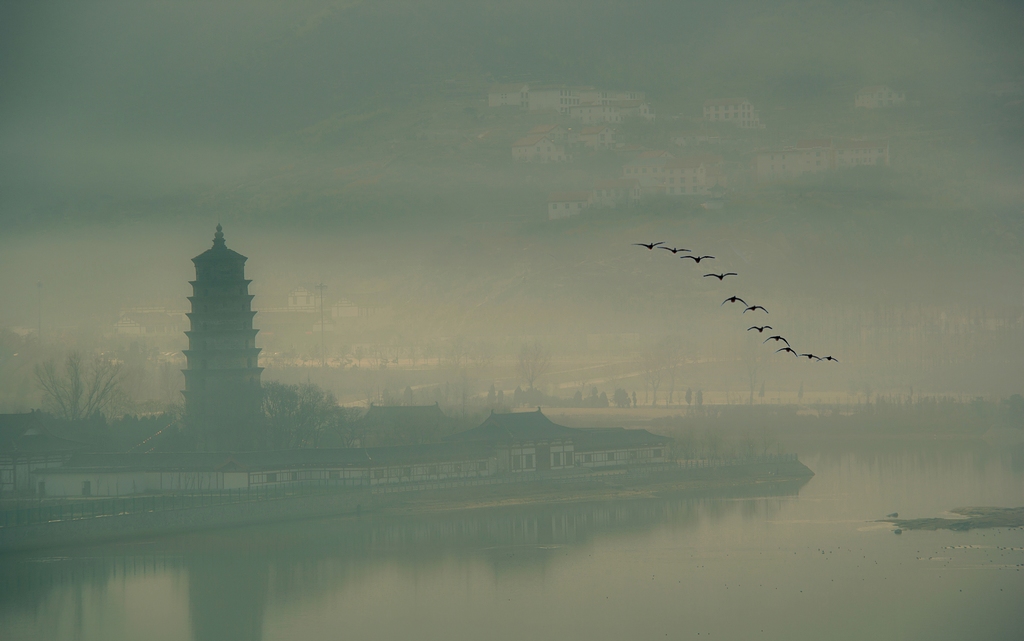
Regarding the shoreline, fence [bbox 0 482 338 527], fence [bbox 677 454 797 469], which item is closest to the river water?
the shoreline

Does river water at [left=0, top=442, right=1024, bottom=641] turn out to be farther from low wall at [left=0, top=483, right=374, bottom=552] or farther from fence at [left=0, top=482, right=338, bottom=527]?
fence at [left=0, top=482, right=338, bottom=527]

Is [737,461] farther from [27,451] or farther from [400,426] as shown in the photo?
[27,451]

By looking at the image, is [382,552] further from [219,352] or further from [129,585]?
[219,352]

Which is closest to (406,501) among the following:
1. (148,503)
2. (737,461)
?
(148,503)

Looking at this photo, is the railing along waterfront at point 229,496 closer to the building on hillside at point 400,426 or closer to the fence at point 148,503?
the fence at point 148,503

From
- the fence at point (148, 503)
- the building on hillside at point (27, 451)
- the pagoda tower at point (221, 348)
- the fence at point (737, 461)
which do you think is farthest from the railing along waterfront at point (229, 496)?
the pagoda tower at point (221, 348)

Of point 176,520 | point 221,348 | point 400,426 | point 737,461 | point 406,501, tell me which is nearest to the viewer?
point 176,520

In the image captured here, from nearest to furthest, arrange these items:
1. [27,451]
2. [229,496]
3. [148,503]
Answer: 1. [148,503]
2. [229,496]
3. [27,451]
